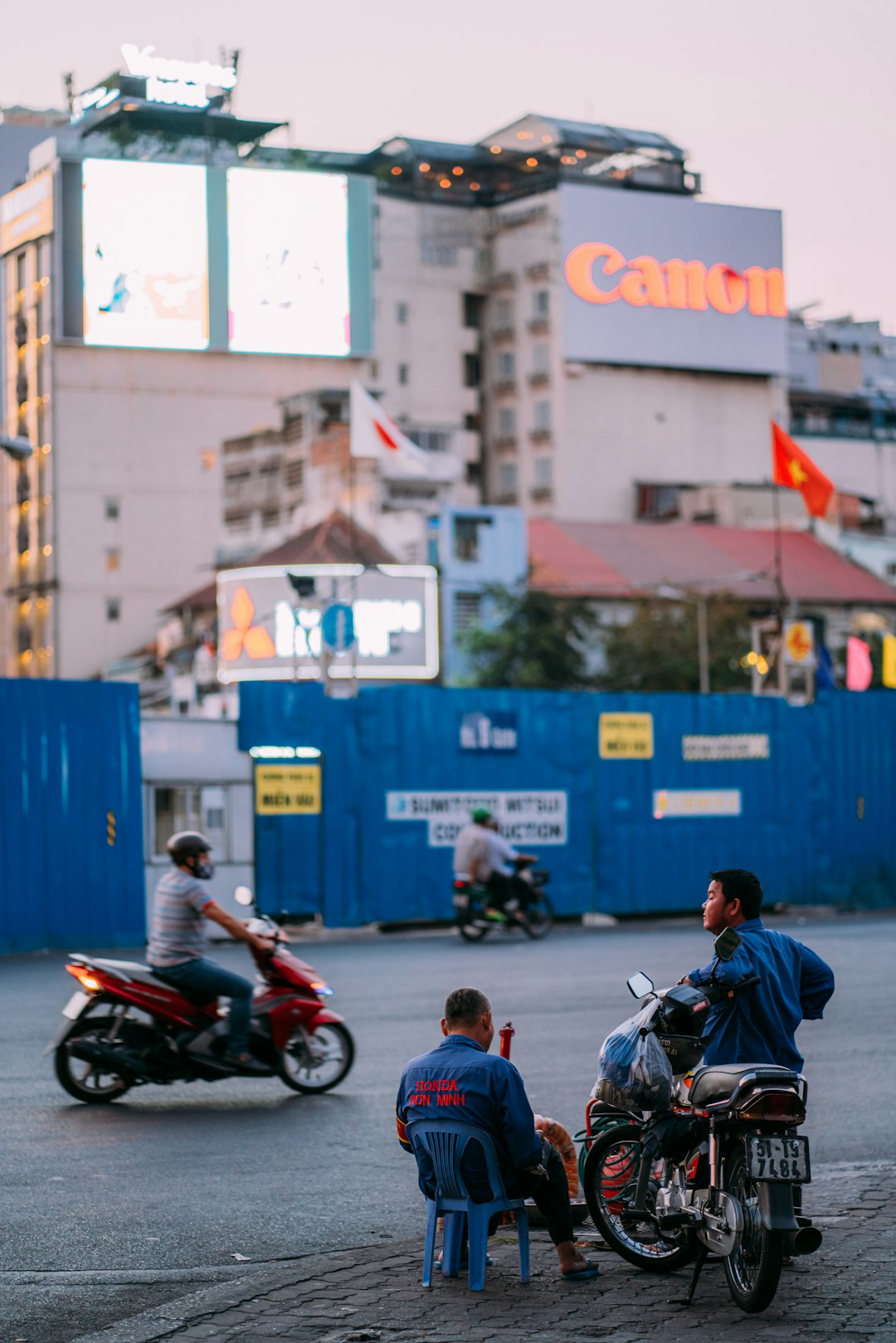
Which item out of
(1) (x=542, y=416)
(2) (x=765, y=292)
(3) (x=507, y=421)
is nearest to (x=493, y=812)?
(1) (x=542, y=416)

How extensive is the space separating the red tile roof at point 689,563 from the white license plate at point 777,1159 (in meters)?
64.3

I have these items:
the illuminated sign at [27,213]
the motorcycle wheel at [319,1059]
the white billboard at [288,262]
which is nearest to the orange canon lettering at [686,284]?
the white billboard at [288,262]

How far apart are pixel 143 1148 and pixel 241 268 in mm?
80375

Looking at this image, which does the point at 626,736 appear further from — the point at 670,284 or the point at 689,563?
the point at 670,284

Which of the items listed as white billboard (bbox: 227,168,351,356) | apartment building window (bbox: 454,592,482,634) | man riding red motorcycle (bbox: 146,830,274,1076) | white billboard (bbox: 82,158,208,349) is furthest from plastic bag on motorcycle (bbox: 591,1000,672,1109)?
white billboard (bbox: 227,168,351,356)

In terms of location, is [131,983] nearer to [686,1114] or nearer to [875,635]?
[686,1114]

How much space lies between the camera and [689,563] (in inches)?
3017

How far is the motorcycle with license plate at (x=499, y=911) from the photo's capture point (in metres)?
23.6

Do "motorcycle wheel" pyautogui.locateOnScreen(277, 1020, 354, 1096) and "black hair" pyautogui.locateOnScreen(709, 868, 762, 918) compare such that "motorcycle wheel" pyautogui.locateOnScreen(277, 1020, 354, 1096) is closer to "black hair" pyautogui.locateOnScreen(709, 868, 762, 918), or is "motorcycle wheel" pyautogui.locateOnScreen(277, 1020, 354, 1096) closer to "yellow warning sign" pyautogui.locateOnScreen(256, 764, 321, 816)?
"black hair" pyautogui.locateOnScreen(709, 868, 762, 918)

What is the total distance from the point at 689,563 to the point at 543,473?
16.6 metres

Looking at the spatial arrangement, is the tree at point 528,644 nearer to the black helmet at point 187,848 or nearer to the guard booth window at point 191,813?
the guard booth window at point 191,813

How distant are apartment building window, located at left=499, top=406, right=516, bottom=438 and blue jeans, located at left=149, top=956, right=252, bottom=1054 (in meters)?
84.2

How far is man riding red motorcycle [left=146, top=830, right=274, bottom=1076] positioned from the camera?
11133 mm

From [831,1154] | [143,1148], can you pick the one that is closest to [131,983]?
[143,1148]
